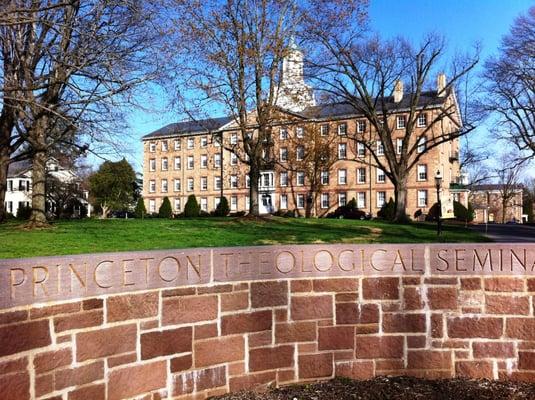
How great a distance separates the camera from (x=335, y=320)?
198 inches

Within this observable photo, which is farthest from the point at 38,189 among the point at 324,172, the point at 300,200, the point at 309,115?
the point at 300,200

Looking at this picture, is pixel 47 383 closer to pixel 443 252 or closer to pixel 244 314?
pixel 244 314

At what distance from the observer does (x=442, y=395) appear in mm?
4695

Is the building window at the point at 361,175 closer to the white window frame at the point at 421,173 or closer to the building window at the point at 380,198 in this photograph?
the building window at the point at 380,198

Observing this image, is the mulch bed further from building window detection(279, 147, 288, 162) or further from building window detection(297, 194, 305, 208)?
building window detection(297, 194, 305, 208)

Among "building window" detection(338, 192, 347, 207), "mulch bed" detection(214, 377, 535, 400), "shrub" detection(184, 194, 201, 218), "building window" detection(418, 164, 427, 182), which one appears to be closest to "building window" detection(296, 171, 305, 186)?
"building window" detection(338, 192, 347, 207)

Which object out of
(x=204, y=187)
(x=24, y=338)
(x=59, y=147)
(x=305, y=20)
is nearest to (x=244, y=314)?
(x=24, y=338)

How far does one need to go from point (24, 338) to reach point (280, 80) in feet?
72.2

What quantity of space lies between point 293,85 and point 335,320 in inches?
869

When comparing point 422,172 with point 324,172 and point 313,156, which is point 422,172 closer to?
→ point 324,172

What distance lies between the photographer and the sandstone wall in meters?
4.37

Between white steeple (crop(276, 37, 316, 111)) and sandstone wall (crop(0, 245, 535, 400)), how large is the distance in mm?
20107

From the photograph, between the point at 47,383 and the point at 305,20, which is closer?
the point at 47,383

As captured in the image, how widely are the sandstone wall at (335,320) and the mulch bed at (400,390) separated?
10cm
